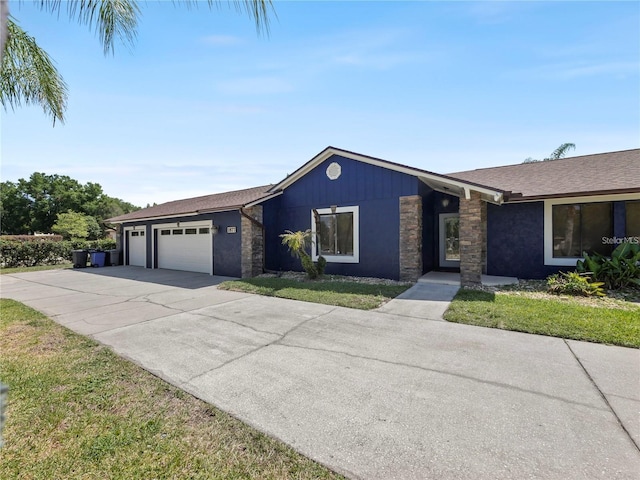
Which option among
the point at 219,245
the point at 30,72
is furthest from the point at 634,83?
the point at 219,245

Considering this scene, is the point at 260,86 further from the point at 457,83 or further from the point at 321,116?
the point at 457,83

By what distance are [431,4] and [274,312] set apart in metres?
7.05

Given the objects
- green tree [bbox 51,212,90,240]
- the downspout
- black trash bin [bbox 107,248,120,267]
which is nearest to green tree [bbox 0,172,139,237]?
green tree [bbox 51,212,90,240]

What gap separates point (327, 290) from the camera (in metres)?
8.43

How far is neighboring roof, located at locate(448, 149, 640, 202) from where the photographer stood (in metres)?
8.43

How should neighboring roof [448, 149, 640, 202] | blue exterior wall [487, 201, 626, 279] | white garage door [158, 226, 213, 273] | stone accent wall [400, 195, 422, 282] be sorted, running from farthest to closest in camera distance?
white garage door [158, 226, 213, 273], blue exterior wall [487, 201, 626, 279], stone accent wall [400, 195, 422, 282], neighboring roof [448, 149, 640, 202]

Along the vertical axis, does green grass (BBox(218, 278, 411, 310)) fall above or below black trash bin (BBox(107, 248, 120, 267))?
below

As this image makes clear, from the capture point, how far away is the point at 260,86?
294 inches

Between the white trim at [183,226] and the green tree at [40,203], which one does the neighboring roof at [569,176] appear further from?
the green tree at [40,203]

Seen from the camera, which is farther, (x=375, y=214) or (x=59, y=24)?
(x=375, y=214)

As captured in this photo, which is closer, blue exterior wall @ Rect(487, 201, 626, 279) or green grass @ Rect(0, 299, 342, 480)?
green grass @ Rect(0, 299, 342, 480)

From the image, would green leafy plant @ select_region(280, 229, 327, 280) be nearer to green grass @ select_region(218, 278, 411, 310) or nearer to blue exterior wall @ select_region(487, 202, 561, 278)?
green grass @ select_region(218, 278, 411, 310)

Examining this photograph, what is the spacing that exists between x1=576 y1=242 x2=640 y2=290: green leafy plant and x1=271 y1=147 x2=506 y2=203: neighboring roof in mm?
2887

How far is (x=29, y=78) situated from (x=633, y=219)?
1416cm
